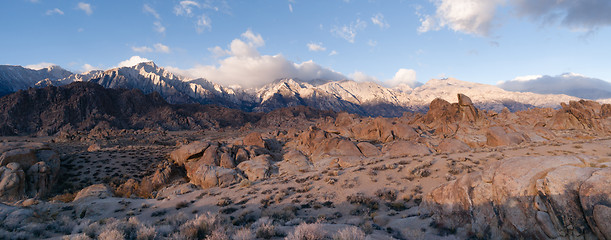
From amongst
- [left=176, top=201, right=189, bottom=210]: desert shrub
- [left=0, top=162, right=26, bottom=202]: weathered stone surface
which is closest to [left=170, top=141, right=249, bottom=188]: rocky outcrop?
[left=176, top=201, right=189, bottom=210]: desert shrub

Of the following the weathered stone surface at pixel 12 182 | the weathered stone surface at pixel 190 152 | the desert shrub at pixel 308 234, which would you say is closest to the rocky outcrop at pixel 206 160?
the weathered stone surface at pixel 190 152

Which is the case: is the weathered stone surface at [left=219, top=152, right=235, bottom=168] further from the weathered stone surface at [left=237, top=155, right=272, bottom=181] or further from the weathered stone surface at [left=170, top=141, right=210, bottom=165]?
the weathered stone surface at [left=170, top=141, right=210, bottom=165]

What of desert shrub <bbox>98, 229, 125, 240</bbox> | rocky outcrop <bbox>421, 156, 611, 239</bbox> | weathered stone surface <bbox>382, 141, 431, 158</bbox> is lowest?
weathered stone surface <bbox>382, 141, 431, 158</bbox>

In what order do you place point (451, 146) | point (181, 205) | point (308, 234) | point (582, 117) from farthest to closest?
point (582, 117) < point (451, 146) < point (181, 205) < point (308, 234)

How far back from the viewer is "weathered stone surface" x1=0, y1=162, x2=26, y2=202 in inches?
847

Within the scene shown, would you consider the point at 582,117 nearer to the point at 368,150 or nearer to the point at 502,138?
the point at 502,138

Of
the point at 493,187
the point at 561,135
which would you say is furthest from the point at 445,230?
the point at 561,135

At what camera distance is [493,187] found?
737 cm

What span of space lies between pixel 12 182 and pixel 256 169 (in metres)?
21.4

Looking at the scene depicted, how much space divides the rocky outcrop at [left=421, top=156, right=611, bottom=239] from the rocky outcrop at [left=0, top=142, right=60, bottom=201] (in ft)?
109

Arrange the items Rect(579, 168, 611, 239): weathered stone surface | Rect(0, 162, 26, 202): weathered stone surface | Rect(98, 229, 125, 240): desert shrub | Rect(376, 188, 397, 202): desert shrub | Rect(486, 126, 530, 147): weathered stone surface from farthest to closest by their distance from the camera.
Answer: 1. Rect(486, 126, 530, 147): weathered stone surface
2. Rect(0, 162, 26, 202): weathered stone surface
3. Rect(376, 188, 397, 202): desert shrub
4. Rect(98, 229, 125, 240): desert shrub
5. Rect(579, 168, 611, 239): weathered stone surface

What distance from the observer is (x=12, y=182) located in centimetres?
2214

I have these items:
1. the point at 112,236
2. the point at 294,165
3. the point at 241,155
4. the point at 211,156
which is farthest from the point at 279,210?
the point at 211,156

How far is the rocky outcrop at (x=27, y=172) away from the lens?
22.1 m
